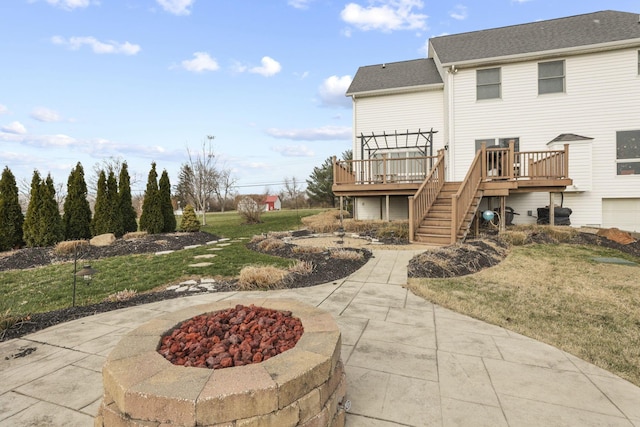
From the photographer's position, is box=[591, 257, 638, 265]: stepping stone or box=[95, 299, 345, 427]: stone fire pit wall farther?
box=[591, 257, 638, 265]: stepping stone

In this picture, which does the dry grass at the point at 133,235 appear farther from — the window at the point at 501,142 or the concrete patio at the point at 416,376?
the window at the point at 501,142

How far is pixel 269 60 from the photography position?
589 inches

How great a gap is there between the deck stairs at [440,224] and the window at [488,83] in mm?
5103

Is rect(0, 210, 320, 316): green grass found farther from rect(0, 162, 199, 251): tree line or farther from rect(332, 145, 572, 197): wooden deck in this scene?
rect(332, 145, 572, 197): wooden deck

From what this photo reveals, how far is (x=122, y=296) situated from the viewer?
433 cm

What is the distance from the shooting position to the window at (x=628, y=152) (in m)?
10.4

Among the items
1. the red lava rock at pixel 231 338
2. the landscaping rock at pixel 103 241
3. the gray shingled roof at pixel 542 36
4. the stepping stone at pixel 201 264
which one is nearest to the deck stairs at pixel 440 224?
the stepping stone at pixel 201 264

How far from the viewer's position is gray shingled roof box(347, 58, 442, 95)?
13.1 metres

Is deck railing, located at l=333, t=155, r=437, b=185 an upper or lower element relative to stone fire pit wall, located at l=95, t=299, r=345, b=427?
upper

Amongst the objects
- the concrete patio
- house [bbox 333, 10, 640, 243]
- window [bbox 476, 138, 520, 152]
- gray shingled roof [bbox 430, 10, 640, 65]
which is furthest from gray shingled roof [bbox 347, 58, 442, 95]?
the concrete patio

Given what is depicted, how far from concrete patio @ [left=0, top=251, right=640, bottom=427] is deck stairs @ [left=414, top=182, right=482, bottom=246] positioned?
4.54 meters

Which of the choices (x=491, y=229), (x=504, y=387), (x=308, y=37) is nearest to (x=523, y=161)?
(x=491, y=229)

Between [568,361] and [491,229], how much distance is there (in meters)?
8.24

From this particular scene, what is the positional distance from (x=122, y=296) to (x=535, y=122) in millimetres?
13485
